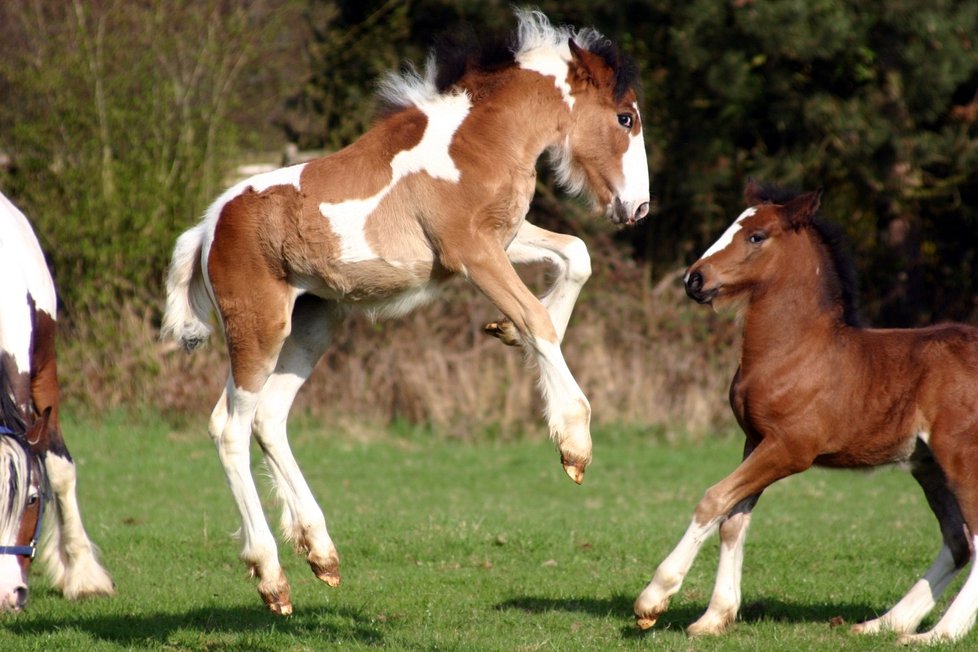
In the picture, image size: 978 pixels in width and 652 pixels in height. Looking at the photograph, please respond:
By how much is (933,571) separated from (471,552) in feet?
10.2

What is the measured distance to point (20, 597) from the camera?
19.7ft

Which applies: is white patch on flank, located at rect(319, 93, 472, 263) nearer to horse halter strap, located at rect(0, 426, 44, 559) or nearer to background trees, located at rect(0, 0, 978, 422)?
horse halter strap, located at rect(0, 426, 44, 559)

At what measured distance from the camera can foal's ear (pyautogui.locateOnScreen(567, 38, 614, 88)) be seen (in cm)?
539

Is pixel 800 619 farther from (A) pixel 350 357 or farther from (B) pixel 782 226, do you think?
(A) pixel 350 357

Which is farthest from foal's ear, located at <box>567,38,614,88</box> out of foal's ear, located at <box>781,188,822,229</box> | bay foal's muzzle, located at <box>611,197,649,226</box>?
foal's ear, located at <box>781,188,822,229</box>

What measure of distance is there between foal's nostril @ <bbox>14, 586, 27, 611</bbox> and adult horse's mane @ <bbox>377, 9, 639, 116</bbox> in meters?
2.90

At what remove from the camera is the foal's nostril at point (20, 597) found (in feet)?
19.5

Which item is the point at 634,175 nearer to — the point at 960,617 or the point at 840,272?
the point at 840,272

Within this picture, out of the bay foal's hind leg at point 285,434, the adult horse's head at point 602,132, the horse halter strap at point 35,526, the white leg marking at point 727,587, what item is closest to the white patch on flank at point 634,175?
the adult horse's head at point 602,132

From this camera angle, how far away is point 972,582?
225 inches

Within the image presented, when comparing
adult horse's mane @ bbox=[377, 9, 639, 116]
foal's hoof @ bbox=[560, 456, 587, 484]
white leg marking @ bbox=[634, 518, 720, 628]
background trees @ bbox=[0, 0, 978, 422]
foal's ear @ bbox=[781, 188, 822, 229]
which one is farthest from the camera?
background trees @ bbox=[0, 0, 978, 422]

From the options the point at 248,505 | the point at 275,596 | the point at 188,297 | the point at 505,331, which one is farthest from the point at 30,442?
the point at 505,331

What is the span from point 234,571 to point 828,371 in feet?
13.0

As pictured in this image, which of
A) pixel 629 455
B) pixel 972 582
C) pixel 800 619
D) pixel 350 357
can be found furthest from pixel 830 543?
pixel 350 357
